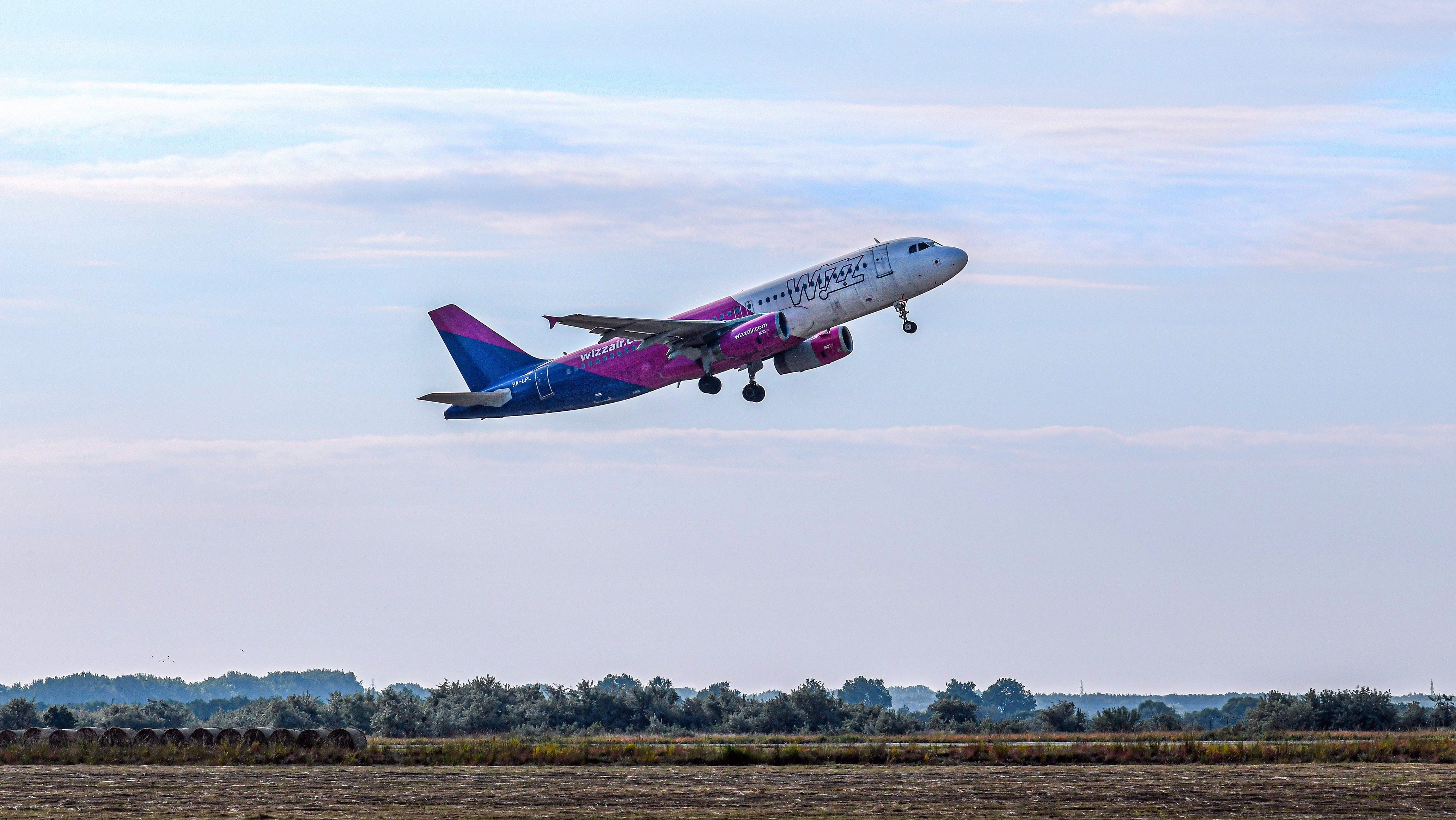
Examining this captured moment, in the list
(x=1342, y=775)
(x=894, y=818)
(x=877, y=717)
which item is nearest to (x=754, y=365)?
(x=877, y=717)

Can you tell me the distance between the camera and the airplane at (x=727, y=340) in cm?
6312

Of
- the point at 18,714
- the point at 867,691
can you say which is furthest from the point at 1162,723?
the point at 867,691

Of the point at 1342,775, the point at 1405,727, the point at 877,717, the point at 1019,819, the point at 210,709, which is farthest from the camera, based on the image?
the point at 210,709

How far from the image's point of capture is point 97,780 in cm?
4312

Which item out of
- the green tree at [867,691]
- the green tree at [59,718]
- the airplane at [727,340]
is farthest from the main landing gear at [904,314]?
the green tree at [867,691]

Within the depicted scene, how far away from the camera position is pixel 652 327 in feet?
217

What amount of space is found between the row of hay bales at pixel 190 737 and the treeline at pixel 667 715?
539 inches

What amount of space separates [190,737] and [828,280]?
26.6 m

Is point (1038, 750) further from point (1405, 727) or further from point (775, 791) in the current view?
point (1405, 727)

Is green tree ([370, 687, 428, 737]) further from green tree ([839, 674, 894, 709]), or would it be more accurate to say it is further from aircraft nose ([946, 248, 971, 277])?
green tree ([839, 674, 894, 709])

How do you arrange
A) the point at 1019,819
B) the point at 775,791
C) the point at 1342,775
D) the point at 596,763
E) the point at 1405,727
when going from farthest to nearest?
the point at 1405,727 < the point at 596,763 < the point at 1342,775 < the point at 775,791 < the point at 1019,819

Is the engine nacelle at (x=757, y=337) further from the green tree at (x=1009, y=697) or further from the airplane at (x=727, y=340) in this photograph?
the green tree at (x=1009, y=697)

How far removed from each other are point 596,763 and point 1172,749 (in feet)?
52.0

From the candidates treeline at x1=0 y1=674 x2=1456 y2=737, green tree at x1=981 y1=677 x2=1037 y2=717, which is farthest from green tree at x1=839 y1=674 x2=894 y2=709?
treeline at x1=0 y1=674 x2=1456 y2=737
